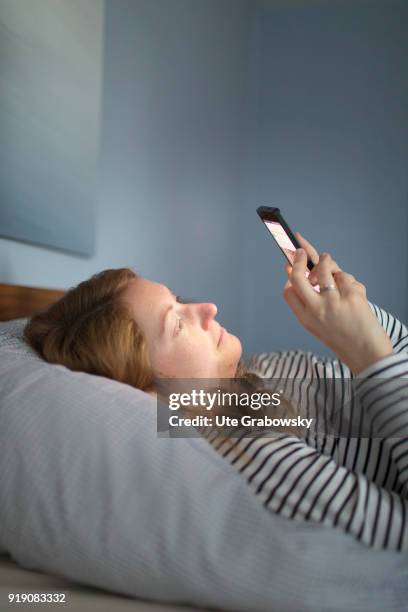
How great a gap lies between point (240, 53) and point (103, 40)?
1769 millimetres

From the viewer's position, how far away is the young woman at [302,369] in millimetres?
674

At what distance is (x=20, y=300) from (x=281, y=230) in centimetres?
58

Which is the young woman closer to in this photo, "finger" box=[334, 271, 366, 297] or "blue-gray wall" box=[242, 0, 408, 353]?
"finger" box=[334, 271, 366, 297]

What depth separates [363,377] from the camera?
2.52 ft

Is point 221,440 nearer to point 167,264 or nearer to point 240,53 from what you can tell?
point 167,264

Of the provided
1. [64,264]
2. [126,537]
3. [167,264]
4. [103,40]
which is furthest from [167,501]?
[167,264]

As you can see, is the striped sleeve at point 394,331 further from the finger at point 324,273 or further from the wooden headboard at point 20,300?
the wooden headboard at point 20,300

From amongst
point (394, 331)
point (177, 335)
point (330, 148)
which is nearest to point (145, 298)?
point (177, 335)

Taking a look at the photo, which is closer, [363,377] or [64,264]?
[363,377]

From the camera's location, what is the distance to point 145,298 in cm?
101

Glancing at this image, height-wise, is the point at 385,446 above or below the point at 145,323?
below

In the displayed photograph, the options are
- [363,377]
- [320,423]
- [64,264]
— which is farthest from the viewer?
[64,264]

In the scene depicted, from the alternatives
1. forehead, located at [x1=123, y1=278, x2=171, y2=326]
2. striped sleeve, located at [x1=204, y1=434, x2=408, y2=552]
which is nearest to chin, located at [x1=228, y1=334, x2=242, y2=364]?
forehead, located at [x1=123, y1=278, x2=171, y2=326]

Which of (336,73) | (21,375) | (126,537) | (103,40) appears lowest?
(126,537)
